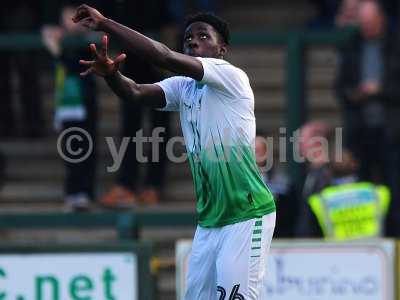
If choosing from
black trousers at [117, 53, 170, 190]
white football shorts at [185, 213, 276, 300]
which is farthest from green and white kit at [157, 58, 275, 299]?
black trousers at [117, 53, 170, 190]

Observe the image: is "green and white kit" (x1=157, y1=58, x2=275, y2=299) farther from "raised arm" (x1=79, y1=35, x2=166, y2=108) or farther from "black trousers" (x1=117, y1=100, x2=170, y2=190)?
"black trousers" (x1=117, y1=100, x2=170, y2=190)

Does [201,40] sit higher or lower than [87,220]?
higher

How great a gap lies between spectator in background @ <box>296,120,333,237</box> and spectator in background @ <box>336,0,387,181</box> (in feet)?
0.83

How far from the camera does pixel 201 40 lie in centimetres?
815

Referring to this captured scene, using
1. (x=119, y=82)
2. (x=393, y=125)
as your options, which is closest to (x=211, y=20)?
(x=119, y=82)

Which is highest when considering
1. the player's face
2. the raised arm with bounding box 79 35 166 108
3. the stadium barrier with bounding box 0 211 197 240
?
the player's face

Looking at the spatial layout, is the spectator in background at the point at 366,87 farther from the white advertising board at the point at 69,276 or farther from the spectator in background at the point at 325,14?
the white advertising board at the point at 69,276

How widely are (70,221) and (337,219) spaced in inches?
104

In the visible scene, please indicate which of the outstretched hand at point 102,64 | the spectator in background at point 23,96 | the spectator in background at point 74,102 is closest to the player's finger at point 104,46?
the outstretched hand at point 102,64

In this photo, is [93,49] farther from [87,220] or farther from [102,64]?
[87,220]

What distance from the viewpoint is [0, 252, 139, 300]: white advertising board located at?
1113 cm

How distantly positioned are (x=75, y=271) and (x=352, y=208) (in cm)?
252

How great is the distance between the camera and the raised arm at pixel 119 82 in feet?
25.2

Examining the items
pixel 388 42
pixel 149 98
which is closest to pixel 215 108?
pixel 149 98
